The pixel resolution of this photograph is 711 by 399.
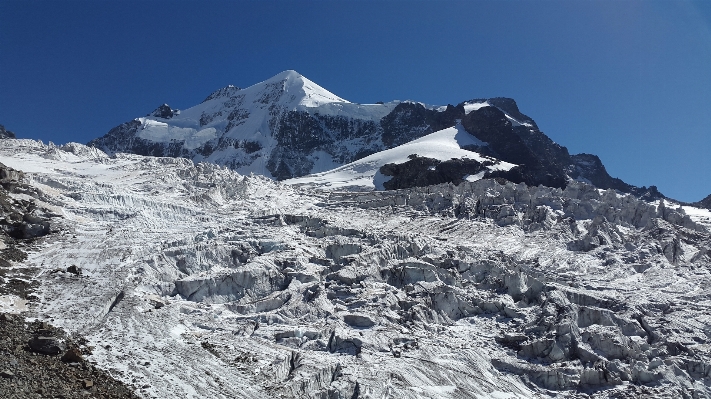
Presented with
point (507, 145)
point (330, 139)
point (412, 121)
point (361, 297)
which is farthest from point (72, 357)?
point (412, 121)

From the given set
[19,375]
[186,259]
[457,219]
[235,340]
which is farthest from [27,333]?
[457,219]

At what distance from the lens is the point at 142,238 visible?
44281 mm

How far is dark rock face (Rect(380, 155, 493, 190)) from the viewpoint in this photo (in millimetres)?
109025

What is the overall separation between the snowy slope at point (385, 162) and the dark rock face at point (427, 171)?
6.04 feet

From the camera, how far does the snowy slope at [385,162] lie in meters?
98.8

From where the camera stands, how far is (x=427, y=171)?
4520 inches

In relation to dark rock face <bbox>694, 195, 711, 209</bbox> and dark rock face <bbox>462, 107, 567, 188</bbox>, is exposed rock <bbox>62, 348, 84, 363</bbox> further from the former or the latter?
dark rock face <bbox>694, 195, 711, 209</bbox>

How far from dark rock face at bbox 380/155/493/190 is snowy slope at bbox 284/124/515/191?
1.84 meters

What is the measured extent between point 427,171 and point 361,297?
3080 inches

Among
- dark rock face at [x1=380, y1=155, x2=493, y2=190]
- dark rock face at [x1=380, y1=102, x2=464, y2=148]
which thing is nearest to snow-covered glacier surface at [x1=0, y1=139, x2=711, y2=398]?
dark rock face at [x1=380, y1=155, x2=493, y2=190]

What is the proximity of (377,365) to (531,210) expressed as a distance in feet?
143

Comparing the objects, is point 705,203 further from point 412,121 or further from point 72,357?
point 72,357

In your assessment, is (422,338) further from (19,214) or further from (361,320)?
(19,214)

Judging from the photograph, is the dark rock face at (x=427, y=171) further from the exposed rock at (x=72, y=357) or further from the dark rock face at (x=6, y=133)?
the dark rock face at (x=6, y=133)
